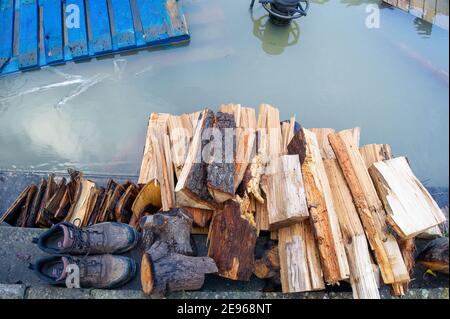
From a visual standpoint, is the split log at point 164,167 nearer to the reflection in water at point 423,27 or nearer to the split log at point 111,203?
the split log at point 111,203

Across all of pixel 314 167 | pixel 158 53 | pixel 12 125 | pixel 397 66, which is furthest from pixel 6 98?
pixel 397 66

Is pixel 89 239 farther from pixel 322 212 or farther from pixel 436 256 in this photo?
pixel 436 256

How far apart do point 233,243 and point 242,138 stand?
1004 millimetres

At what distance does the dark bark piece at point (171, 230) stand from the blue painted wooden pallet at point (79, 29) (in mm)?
3035

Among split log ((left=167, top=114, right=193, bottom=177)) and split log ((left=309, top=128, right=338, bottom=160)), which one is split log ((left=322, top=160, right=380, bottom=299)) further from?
split log ((left=167, top=114, right=193, bottom=177))

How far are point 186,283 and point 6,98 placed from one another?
379 centimetres

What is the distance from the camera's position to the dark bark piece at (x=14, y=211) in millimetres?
3783

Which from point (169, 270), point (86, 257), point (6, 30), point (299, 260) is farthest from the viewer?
point (6, 30)

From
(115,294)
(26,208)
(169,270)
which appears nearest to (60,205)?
(26,208)

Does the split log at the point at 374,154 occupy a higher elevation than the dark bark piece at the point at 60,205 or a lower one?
higher

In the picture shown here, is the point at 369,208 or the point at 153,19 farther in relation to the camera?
the point at 153,19

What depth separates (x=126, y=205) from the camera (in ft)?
12.2

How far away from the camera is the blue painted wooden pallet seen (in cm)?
525

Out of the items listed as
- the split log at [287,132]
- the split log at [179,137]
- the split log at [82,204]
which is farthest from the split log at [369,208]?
the split log at [82,204]
